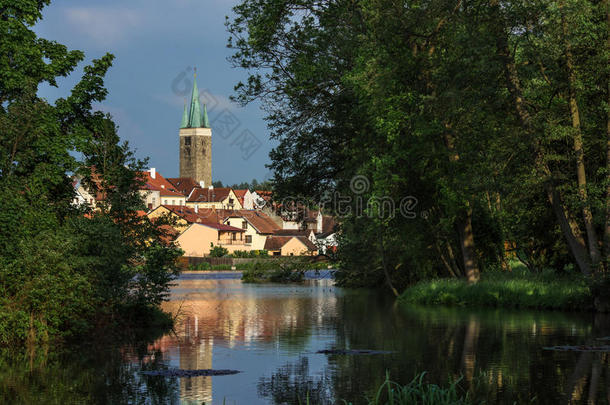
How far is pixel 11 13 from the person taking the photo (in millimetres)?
26641

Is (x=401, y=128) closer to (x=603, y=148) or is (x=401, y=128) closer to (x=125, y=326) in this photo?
(x=603, y=148)

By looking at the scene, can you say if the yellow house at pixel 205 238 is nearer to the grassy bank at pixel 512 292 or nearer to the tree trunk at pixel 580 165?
A: the grassy bank at pixel 512 292

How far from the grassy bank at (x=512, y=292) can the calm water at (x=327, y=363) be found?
199 cm

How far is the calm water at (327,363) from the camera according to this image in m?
13.5

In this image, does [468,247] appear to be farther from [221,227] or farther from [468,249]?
[221,227]

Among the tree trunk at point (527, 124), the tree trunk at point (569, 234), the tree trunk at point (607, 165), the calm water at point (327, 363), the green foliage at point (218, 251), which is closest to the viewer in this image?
the calm water at point (327, 363)

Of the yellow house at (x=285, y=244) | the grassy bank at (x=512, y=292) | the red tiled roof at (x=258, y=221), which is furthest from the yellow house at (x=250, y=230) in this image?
the grassy bank at (x=512, y=292)

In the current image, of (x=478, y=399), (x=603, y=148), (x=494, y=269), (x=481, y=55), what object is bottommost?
(x=478, y=399)

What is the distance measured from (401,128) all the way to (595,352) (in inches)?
682

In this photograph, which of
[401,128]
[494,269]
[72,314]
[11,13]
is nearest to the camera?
[72,314]

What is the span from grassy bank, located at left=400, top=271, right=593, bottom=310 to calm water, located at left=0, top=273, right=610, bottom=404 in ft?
6.52

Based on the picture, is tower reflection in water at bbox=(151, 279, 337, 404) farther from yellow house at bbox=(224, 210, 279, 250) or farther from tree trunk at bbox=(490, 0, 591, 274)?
yellow house at bbox=(224, 210, 279, 250)

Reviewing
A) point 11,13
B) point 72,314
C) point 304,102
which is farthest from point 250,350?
point 304,102

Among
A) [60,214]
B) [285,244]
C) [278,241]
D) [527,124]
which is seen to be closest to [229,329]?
[60,214]
